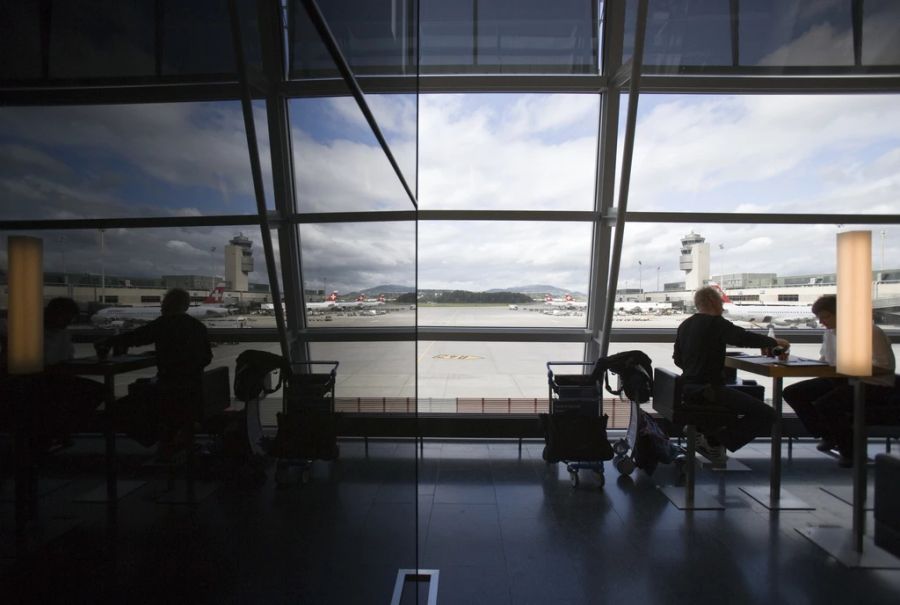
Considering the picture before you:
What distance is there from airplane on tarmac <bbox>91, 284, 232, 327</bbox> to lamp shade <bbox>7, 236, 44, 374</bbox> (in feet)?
0.11

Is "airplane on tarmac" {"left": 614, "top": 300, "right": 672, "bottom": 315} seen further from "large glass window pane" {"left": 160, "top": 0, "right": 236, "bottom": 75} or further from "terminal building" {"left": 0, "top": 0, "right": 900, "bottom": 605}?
"large glass window pane" {"left": 160, "top": 0, "right": 236, "bottom": 75}

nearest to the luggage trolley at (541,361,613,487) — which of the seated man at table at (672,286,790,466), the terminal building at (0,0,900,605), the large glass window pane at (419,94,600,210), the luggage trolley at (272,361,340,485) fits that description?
the terminal building at (0,0,900,605)

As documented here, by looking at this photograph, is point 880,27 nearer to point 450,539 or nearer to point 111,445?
point 450,539

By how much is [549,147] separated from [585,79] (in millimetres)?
752

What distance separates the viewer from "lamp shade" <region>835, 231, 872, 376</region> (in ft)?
8.55

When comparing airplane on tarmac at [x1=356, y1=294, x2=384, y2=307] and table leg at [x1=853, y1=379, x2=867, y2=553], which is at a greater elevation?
airplane on tarmac at [x1=356, y1=294, x2=384, y2=307]

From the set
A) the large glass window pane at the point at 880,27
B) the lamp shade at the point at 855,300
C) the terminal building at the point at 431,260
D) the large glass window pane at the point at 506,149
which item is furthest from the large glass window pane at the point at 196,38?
the large glass window pane at the point at 880,27

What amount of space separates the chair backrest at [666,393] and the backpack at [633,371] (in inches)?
4.9

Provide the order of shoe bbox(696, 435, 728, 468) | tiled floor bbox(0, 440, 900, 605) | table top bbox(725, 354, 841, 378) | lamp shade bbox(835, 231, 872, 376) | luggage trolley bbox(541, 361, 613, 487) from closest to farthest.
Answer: tiled floor bbox(0, 440, 900, 605) < lamp shade bbox(835, 231, 872, 376) < table top bbox(725, 354, 841, 378) < luggage trolley bbox(541, 361, 613, 487) < shoe bbox(696, 435, 728, 468)

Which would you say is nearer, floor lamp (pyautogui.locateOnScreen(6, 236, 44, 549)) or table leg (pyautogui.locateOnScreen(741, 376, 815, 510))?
floor lamp (pyautogui.locateOnScreen(6, 236, 44, 549))

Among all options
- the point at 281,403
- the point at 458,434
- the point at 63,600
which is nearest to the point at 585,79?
the point at 458,434

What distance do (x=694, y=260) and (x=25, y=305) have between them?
19.1ft

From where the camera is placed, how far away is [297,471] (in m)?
0.91

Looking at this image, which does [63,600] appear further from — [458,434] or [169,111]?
[458,434]
